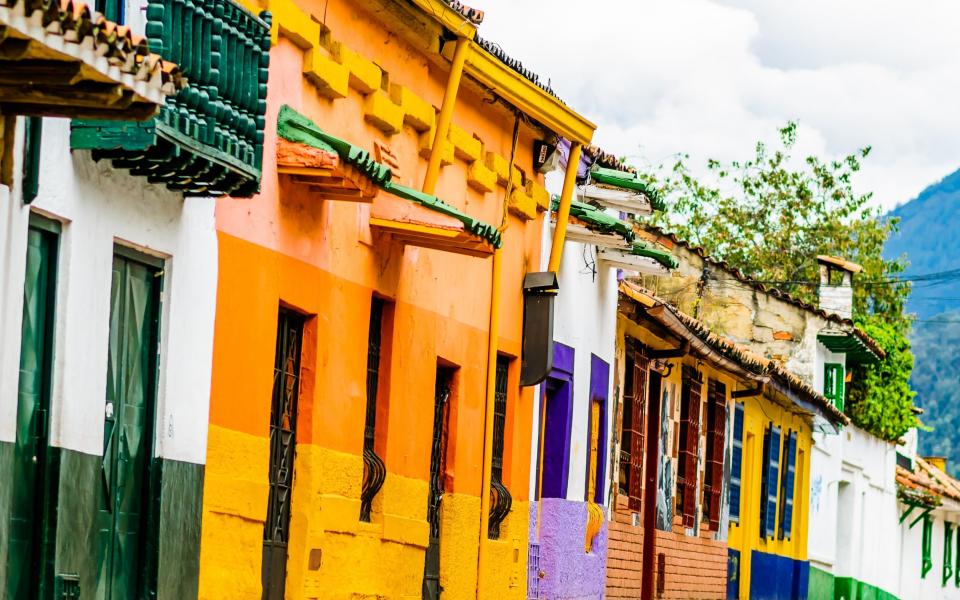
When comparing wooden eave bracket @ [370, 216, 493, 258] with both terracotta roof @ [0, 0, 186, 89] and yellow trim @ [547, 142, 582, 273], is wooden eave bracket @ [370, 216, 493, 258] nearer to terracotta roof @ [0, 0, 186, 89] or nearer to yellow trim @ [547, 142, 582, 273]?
yellow trim @ [547, 142, 582, 273]

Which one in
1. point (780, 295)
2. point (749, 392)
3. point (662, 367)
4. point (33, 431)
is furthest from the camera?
point (780, 295)

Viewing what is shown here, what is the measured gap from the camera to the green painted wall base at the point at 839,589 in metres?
31.2

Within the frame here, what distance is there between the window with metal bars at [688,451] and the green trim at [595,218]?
19.8ft

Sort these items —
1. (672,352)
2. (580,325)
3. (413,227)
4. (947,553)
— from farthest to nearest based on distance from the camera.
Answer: (947,553) < (672,352) < (580,325) < (413,227)

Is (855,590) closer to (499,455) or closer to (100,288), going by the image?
(499,455)

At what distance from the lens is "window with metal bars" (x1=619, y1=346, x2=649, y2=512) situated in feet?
65.6

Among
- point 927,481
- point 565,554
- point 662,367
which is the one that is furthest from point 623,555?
point 927,481

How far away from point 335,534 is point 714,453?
506 inches

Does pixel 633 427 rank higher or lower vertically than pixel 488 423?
higher

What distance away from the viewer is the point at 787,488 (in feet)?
94.4

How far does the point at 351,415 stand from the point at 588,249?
234 inches

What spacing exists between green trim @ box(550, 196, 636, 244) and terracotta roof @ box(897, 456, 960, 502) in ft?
80.6

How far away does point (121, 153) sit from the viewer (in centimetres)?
869

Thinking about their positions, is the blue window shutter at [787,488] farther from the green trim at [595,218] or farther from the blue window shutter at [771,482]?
the green trim at [595,218]
